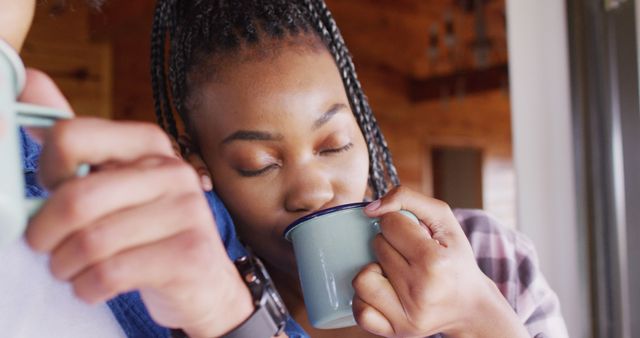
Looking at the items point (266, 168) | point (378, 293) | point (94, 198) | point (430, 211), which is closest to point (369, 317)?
point (378, 293)

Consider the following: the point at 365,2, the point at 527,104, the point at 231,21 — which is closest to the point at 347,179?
the point at 231,21

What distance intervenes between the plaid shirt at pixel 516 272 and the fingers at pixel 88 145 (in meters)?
0.66

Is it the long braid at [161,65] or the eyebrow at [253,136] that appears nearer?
the eyebrow at [253,136]

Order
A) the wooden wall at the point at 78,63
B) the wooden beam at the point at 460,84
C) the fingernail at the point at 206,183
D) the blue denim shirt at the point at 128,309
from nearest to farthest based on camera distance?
the blue denim shirt at the point at 128,309 → the fingernail at the point at 206,183 → the wooden wall at the point at 78,63 → the wooden beam at the point at 460,84

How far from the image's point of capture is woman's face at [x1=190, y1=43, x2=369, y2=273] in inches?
30.0

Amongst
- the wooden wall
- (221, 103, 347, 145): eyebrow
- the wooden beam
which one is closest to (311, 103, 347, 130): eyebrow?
(221, 103, 347, 145): eyebrow

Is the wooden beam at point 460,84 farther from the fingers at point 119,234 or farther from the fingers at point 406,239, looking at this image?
the fingers at point 119,234

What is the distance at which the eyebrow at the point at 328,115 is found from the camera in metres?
0.77

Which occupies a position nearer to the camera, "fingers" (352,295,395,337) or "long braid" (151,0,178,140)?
"fingers" (352,295,395,337)

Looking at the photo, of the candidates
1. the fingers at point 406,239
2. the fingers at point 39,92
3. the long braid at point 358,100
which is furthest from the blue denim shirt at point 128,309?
the long braid at point 358,100

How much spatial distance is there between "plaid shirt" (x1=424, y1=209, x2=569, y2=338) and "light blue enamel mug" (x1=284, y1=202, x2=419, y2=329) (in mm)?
354

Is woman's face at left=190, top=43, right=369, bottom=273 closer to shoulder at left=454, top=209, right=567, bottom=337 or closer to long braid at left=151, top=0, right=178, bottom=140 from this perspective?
long braid at left=151, top=0, right=178, bottom=140

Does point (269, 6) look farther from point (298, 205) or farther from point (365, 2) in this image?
point (365, 2)

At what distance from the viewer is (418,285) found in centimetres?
62
